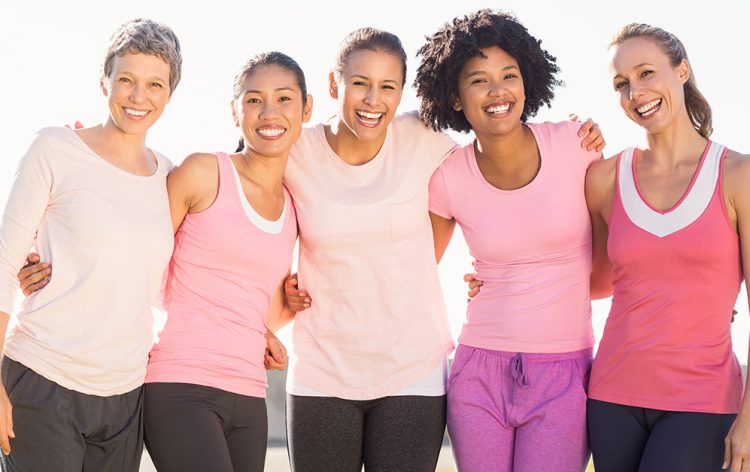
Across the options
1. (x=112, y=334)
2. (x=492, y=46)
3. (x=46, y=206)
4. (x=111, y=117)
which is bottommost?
(x=112, y=334)

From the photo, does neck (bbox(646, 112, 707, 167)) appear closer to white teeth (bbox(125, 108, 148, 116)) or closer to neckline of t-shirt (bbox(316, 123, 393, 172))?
neckline of t-shirt (bbox(316, 123, 393, 172))

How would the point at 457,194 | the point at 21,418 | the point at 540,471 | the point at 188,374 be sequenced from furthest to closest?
the point at 457,194
the point at 540,471
the point at 188,374
the point at 21,418

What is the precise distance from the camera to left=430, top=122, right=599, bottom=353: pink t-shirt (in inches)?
145

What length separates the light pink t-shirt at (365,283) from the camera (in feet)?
12.0

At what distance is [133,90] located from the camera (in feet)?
11.1

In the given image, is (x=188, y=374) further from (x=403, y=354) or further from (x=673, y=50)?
(x=673, y=50)

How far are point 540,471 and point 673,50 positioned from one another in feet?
5.67

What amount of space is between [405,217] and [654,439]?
1.24m

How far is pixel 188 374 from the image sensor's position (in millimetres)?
3330

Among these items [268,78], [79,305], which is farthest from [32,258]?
[268,78]

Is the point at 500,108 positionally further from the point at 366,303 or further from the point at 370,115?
the point at 366,303

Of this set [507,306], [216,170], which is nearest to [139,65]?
[216,170]

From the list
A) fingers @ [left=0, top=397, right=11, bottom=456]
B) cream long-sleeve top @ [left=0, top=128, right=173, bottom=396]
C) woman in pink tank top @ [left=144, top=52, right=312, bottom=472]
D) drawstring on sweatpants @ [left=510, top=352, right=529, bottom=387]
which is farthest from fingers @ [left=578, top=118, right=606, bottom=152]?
fingers @ [left=0, top=397, right=11, bottom=456]

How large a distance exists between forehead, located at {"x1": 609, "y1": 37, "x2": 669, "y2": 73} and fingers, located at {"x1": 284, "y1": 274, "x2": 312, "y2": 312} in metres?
1.54
